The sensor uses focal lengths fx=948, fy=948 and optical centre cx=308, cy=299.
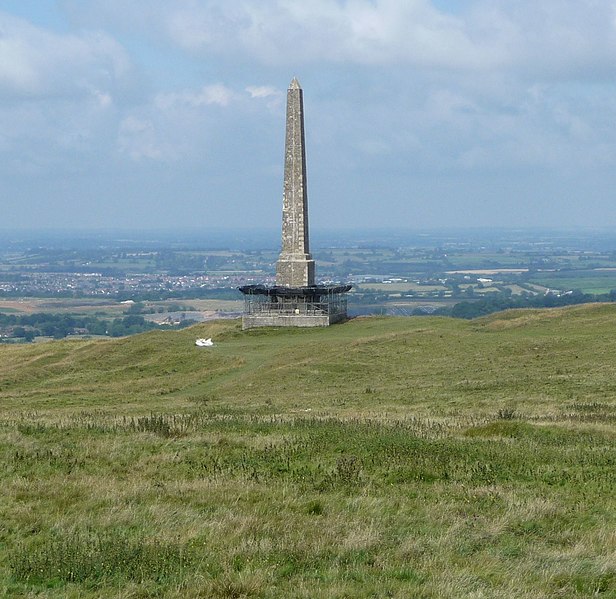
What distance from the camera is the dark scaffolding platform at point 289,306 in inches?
1956

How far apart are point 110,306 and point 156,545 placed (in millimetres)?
152648

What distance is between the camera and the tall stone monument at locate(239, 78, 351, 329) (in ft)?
164

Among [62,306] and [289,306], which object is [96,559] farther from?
[62,306]

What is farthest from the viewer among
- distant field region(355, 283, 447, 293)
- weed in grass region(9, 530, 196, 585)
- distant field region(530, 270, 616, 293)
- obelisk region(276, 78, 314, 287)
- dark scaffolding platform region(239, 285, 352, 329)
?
distant field region(355, 283, 447, 293)

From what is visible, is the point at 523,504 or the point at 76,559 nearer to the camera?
the point at 76,559

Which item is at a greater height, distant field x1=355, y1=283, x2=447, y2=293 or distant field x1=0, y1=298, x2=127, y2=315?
distant field x1=355, y1=283, x2=447, y2=293

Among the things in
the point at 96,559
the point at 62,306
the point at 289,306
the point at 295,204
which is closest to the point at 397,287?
the point at 62,306

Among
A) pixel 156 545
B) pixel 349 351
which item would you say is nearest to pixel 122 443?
pixel 156 545

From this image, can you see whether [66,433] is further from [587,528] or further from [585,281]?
[585,281]

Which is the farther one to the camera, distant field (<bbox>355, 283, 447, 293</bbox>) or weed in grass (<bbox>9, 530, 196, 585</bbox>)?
distant field (<bbox>355, 283, 447, 293</bbox>)

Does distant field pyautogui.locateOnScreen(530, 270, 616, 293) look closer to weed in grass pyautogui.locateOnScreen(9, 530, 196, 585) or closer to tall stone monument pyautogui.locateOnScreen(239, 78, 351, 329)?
tall stone monument pyautogui.locateOnScreen(239, 78, 351, 329)

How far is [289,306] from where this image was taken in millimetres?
50656

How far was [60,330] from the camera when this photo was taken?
386ft

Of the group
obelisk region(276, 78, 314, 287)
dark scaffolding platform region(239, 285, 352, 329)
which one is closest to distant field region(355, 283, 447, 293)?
obelisk region(276, 78, 314, 287)
